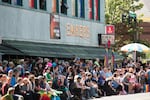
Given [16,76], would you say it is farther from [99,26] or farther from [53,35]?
[99,26]

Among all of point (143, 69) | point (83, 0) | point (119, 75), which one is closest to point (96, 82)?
point (119, 75)

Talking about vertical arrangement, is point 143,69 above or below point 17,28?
below

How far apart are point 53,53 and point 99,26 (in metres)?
9.73

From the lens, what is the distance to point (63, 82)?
2145 cm

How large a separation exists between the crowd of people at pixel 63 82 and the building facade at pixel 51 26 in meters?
1.83

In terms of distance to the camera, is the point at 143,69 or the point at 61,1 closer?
the point at 143,69

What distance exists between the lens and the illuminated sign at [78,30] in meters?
36.0

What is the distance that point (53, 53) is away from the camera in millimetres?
31703

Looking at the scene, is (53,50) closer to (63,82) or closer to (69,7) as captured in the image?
(69,7)

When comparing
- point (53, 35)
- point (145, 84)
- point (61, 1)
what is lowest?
point (145, 84)

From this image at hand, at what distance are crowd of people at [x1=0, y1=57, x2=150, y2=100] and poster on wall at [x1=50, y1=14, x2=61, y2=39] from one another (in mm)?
5541

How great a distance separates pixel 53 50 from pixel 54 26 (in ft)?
6.63

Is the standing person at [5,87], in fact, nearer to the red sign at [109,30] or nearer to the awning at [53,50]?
the awning at [53,50]

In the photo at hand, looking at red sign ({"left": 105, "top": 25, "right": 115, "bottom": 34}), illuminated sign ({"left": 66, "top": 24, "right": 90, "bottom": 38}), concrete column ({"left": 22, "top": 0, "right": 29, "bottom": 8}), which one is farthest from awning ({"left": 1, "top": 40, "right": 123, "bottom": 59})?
concrete column ({"left": 22, "top": 0, "right": 29, "bottom": 8})
